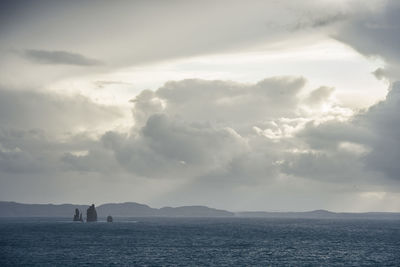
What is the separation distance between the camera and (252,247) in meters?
138

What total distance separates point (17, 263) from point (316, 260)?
67.4 m

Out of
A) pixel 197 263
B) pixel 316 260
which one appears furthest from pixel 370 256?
pixel 197 263

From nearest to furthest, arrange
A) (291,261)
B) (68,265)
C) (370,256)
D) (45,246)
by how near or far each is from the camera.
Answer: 1. (68,265)
2. (291,261)
3. (370,256)
4. (45,246)

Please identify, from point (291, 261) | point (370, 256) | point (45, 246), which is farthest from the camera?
point (45, 246)

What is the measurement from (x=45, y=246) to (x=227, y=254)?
54.4 m

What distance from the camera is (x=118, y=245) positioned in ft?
468

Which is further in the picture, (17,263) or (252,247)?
(252,247)

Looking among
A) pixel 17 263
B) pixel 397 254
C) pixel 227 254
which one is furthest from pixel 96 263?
pixel 397 254

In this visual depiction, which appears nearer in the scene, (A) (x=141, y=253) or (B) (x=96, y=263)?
(B) (x=96, y=263)

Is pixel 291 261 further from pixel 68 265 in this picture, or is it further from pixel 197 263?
pixel 68 265

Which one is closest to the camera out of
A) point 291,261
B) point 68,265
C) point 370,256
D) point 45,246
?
point 68,265

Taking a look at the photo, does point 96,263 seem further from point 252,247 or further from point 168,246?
point 252,247

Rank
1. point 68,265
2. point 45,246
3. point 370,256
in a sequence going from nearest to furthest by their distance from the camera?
point 68,265 → point 370,256 → point 45,246

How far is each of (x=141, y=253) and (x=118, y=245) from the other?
24.6 meters
